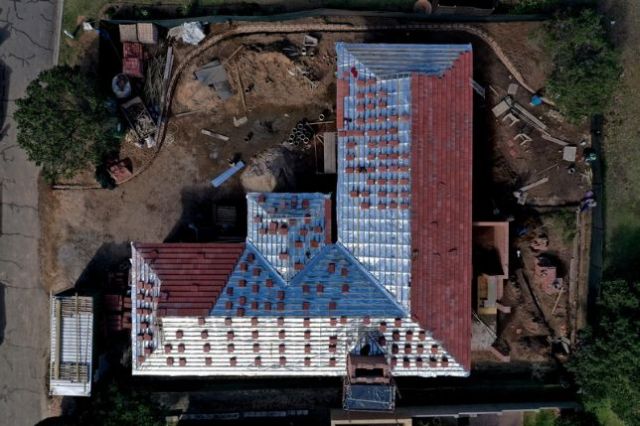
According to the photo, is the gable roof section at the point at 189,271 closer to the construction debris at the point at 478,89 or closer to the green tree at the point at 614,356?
the construction debris at the point at 478,89

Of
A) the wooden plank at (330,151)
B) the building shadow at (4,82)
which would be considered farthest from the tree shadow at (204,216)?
the building shadow at (4,82)

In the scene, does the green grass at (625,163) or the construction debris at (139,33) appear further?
the green grass at (625,163)

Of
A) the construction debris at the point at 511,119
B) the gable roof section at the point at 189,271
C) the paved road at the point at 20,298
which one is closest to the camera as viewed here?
the gable roof section at the point at 189,271

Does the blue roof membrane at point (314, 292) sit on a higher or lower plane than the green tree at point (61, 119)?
lower

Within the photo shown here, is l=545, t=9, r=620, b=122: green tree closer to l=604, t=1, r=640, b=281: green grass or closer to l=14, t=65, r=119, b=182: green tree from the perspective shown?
l=604, t=1, r=640, b=281: green grass

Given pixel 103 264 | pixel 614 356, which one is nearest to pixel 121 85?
pixel 103 264

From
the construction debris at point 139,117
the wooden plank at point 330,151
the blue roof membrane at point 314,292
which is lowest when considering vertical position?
the blue roof membrane at point 314,292
